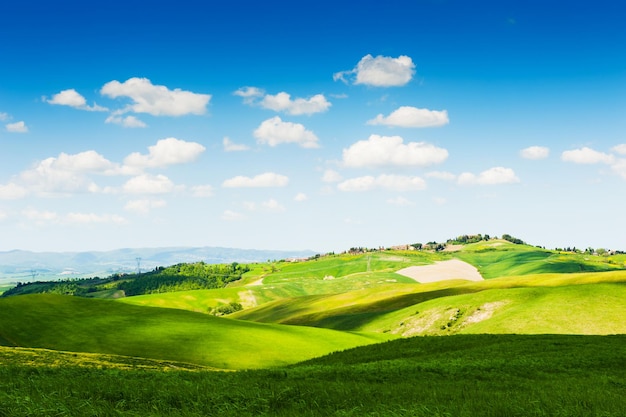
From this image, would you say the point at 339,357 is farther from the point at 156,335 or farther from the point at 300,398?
the point at 156,335

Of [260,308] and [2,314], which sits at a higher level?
[2,314]

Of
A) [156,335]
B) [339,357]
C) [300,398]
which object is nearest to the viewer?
[300,398]

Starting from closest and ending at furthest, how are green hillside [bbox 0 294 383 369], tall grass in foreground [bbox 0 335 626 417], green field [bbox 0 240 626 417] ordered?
→ tall grass in foreground [bbox 0 335 626 417] < green field [bbox 0 240 626 417] < green hillside [bbox 0 294 383 369]

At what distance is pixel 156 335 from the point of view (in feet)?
248

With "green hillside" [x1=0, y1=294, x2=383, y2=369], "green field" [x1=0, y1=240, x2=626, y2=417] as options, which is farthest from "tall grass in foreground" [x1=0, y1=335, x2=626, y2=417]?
"green hillside" [x1=0, y1=294, x2=383, y2=369]

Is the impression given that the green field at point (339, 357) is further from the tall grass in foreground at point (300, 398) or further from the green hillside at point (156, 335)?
the green hillside at point (156, 335)

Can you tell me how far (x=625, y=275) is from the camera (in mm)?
111125

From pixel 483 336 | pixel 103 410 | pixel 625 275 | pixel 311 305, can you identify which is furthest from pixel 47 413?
pixel 311 305

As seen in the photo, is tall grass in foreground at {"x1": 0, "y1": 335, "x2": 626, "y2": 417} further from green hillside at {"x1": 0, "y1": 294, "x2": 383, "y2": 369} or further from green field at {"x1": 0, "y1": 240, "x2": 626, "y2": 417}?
green hillside at {"x1": 0, "y1": 294, "x2": 383, "y2": 369}

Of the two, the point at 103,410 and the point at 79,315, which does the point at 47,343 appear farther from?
the point at 103,410

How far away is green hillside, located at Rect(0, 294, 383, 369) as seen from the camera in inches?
2645

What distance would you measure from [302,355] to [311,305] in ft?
287

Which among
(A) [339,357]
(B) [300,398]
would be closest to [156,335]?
(A) [339,357]

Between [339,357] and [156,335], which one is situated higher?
[339,357]
